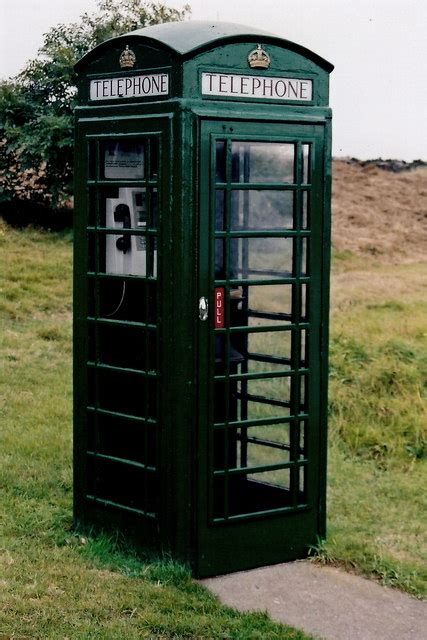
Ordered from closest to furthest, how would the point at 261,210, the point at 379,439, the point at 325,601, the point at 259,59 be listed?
the point at 325,601, the point at 259,59, the point at 261,210, the point at 379,439

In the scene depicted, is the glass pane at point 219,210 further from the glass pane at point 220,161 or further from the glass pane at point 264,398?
the glass pane at point 264,398

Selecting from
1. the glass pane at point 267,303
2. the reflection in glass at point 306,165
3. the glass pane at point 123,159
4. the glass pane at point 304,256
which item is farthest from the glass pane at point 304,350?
the glass pane at point 123,159

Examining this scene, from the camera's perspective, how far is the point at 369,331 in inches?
388

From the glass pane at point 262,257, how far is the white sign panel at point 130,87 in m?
0.81

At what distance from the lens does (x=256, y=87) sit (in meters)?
5.00

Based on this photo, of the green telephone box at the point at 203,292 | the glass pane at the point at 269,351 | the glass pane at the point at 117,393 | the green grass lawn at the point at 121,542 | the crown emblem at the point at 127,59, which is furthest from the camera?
the glass pane at the point at 117,393

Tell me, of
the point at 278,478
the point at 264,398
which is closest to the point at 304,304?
the point at 264,398

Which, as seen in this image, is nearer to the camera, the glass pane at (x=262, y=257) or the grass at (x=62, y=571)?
the grass at (x=62, y=571)

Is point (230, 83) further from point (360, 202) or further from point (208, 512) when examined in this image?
point (360, 202)

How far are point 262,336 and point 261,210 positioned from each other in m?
0.63

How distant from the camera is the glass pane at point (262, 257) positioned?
521cm

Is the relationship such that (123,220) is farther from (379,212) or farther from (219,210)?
(379,212)

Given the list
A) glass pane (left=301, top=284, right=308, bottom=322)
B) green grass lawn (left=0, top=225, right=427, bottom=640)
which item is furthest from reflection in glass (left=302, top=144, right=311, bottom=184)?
green grass lawn (left=0, top=225, right=427, bottom=640)

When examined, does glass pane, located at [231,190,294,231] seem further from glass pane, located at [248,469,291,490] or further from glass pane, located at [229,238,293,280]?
glass pane, located at [248,469,291,490]
